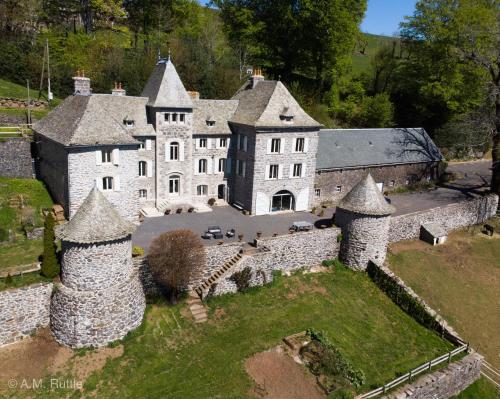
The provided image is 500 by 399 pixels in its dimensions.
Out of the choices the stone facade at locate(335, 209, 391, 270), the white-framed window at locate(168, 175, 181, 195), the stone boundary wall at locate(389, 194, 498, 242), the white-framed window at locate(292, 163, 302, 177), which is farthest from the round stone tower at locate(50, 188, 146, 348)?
the stone boundary wall at locate(389, 194, 498, 242)

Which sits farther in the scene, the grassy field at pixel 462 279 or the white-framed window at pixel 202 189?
the white-framed window at pixel 202 189

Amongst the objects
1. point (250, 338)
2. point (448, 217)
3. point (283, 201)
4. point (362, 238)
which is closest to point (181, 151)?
point (283, 201)

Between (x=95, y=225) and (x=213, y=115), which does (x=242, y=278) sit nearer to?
(x=95, y=225)

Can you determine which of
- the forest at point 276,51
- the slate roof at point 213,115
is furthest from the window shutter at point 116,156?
the forest at point 276,51

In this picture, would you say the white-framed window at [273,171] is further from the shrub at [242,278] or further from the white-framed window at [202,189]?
the shrub at [242,278]

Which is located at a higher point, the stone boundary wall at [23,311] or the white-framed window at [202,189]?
the white-framed window at [202,189]

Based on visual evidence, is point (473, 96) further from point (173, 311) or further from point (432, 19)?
point (173, 311)

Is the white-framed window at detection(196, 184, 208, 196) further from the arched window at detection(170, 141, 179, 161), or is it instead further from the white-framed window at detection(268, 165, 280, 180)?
the white-framed window at detection(268, 165, 280, 180)
